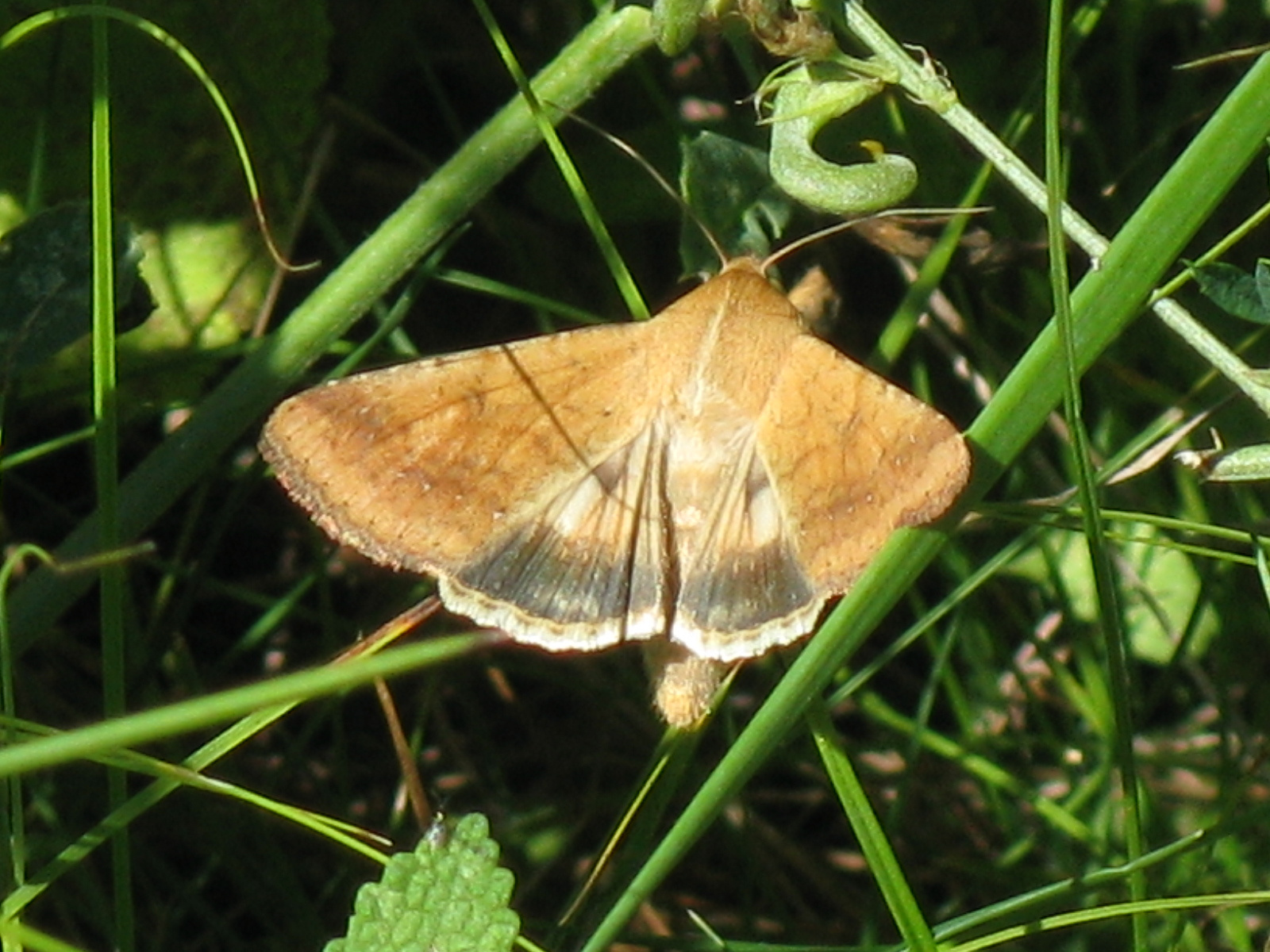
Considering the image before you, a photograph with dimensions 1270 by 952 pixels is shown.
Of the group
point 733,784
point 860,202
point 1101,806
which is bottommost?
point 1101,806

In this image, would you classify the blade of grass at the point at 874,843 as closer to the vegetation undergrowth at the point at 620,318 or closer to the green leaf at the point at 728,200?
the vegetation undergrowth at the point at 620,318

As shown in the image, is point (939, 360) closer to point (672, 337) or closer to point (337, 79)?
point (672, 337)

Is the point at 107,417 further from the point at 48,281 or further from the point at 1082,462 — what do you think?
the point at 1082,462

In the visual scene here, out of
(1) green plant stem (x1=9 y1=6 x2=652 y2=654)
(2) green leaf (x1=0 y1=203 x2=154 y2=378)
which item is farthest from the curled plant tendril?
(2) green leaf (x1=0 y1=203 x2=154 y2=378)

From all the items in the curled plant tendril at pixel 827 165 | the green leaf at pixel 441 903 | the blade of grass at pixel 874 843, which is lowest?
the blade of grass at pixel 874 843

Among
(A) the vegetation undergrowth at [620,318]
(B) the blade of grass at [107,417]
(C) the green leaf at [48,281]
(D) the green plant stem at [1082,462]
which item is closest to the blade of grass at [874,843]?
(A) the vegetation undergrowth at [620,318]

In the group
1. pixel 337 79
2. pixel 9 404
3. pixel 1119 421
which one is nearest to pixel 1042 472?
pixel 1119 421

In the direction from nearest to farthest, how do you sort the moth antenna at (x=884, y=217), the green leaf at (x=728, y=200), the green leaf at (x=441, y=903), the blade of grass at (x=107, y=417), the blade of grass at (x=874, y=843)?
the green leaf at (x=441, y=903) < the blade of grass at (x=874, y=843) < the blade of grass at (x=107, y=417) < the moth antenna at (x=884, y=217) < the green leaf at (x=728, y=200)
